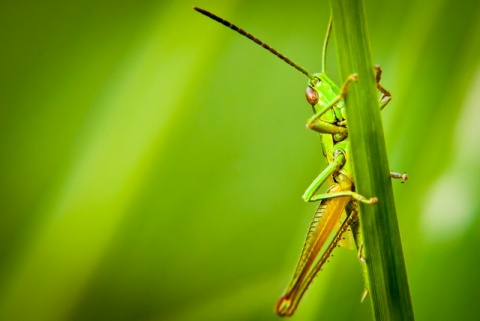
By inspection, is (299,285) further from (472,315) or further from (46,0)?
(46,0)

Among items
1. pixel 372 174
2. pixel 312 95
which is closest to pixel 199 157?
pixel 312 95

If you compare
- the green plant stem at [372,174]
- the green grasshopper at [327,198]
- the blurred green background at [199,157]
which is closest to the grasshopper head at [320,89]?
the green grasshopper at [327,198]

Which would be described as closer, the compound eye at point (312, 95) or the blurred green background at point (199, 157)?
the compound eye at point (312, 95)

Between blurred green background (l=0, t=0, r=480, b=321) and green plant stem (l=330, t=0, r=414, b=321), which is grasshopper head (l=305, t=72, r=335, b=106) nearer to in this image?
blurred green background (l=0, t=0, r=480, b=321)

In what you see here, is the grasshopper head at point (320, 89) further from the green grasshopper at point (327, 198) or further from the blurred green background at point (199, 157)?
the blurred green background at point (199, 157)

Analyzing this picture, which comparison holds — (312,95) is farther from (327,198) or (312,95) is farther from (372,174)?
(372,174)

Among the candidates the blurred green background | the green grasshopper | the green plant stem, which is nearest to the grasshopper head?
the green grasshopper

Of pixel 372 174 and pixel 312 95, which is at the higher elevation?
pixel 312 95
